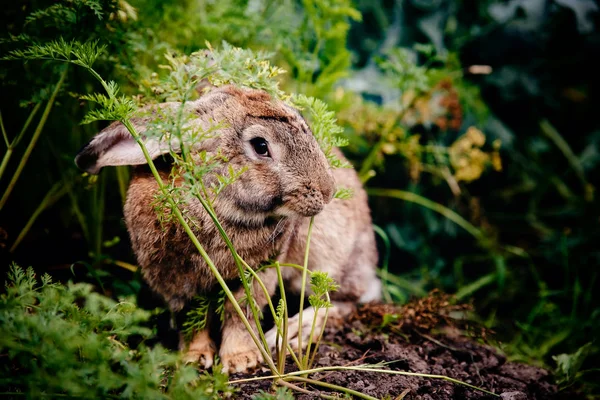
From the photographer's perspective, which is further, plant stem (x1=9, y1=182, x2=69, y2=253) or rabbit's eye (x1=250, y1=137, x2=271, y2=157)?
plant stem (x1=9, y1=182, x2=69, y2=253)

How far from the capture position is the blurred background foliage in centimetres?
244

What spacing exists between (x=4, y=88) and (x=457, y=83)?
3.55 metres

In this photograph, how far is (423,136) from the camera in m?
3.96

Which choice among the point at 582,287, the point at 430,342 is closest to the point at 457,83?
the point at 582,287

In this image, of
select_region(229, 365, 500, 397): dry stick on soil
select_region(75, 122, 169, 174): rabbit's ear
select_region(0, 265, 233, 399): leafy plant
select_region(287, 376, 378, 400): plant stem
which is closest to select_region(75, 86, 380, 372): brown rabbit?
select_region(75, 122, 169, 174): rabbit's ear

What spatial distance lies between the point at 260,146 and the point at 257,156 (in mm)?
49

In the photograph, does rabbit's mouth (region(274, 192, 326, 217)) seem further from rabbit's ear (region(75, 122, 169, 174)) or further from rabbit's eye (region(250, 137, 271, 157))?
rabbit's ear (region(75, 122, 169, 174))

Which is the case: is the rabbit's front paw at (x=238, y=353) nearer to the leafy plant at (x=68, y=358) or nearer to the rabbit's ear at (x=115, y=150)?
the leafy plant at (x=68, y=358)

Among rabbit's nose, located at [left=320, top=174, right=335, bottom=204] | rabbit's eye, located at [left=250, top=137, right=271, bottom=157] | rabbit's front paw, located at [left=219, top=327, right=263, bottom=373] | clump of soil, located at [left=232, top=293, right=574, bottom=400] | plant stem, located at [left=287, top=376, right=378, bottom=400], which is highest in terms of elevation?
rabbit's eye, located at [left=250, top=137, right=271, bottom=157]

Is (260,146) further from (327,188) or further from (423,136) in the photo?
(423,136)

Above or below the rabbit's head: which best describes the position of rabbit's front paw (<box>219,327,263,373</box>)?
below

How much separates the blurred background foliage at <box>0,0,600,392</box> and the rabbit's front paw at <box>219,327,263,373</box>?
67 centimetres

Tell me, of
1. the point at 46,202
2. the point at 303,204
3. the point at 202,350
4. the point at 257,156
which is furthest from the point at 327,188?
the point at 46,202

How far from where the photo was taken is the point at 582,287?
11.2 ft
